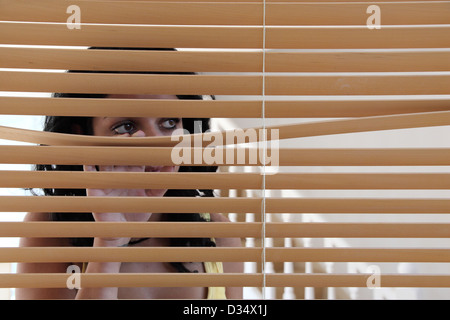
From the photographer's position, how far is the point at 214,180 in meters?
0.75

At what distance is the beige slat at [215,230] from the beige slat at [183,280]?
2.3 inches

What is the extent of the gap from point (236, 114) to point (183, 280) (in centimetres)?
26

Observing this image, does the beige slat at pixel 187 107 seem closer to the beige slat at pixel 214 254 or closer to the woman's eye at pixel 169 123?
the beige slat at pixel 214 254

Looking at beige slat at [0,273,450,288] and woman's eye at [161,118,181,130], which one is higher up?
woman's eye at [161,118,181,130]

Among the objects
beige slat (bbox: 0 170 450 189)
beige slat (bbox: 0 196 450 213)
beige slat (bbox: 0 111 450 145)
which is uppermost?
beige slat (bbox: 0 111 450 145)

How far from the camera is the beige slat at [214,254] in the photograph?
2.43 feet

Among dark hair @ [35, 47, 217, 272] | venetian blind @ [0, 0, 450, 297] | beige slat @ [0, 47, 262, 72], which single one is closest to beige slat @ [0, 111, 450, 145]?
venetian blind @ [0, 0, 450, 297]

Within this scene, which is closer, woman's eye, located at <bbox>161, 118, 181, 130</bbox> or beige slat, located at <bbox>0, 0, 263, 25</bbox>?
beige slat, located at <bbox>0, 0, 263, 25</bbox>

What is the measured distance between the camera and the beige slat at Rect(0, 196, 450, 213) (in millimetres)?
739

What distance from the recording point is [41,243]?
4.17ft

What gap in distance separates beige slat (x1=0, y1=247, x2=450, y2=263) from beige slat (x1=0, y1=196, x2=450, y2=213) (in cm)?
6

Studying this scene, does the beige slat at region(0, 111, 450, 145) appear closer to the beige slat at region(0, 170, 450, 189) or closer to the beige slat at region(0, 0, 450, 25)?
the beige slat at region(0, 170, 450, 189)

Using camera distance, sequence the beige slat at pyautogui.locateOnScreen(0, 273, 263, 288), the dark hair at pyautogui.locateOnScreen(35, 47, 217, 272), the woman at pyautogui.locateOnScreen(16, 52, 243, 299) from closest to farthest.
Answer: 1. the beige slat at pyautogui.locateOnScreen(0, 273, 263, 288)
2. the woman at pyautogui.locateOnScreen(16, 52, 243, 299)
3. the dark hair at pyautogui.locateOnScreen(35, 47, 217, 272)

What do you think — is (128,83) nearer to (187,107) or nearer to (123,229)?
(187,107)
